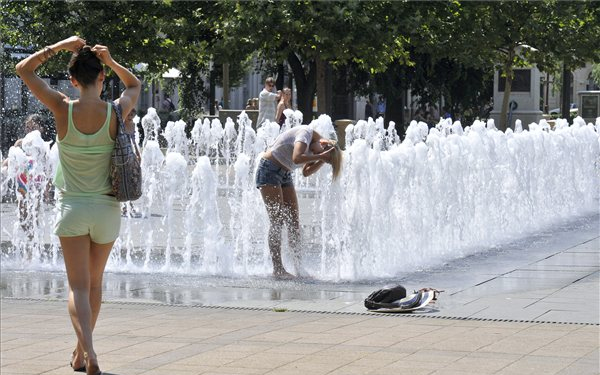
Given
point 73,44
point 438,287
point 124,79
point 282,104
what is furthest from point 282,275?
point 282,104

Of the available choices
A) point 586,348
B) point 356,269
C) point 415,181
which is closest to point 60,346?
point 586,348

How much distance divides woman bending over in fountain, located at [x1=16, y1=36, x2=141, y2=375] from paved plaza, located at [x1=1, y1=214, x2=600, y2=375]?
1.77 ft

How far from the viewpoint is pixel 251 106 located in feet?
122

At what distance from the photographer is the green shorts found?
21.0 ft

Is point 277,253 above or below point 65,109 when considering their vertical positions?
below

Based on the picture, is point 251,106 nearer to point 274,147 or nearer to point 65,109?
point 274,147

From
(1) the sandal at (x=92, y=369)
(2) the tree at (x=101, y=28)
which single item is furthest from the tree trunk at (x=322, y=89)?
(1) the sandal at (x=92, y=369)

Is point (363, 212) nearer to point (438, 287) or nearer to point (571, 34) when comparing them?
point (438, 287)

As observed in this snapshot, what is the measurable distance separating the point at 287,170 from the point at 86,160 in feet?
14.2

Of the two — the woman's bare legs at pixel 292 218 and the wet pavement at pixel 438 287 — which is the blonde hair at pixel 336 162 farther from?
the wet pavement at pixel 438 287

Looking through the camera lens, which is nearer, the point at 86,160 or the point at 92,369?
the point at 92,369

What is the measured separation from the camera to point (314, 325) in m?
8.24

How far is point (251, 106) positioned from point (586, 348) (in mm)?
30194

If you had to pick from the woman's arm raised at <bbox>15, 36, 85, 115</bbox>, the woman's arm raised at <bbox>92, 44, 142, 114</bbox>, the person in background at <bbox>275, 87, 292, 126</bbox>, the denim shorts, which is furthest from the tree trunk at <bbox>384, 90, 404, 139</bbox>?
the woman's arm raised at <bbox>15, 36, 85, 115</bbox>
